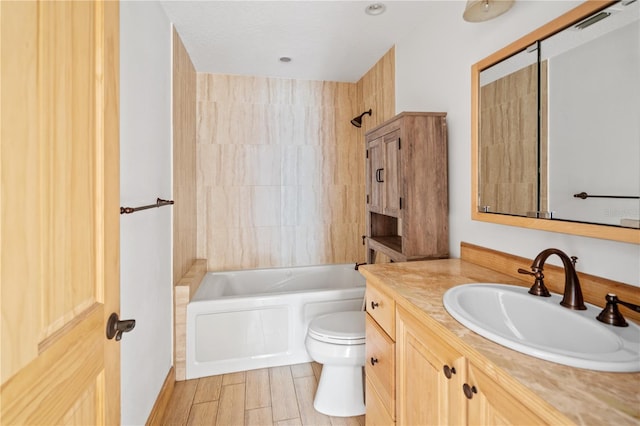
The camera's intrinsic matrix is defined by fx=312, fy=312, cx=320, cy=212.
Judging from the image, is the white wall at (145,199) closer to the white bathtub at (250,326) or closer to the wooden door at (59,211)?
the white bathtub at (250,326)

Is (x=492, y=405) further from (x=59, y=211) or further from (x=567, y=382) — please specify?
(x=59, y=211)

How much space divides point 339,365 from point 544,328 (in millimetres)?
1159

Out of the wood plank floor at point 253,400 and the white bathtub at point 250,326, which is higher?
the white bathtub at point 250,326

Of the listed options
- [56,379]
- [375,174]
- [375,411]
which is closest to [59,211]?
[56,379]

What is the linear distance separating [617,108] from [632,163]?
0.17 m

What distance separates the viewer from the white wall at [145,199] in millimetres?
1361

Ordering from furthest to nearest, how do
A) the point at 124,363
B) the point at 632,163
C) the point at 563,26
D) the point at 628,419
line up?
the point at 124,363
the point at 563,26
the point at 632,163
the point at 628,419

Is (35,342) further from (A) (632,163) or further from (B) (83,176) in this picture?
(A) (632,163)

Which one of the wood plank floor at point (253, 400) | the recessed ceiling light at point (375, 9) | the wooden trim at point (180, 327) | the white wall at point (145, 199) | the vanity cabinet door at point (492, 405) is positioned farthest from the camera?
the wooden trim at point (180, 327)

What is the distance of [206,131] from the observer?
9.89ft

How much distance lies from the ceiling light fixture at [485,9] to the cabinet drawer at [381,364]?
141 cm

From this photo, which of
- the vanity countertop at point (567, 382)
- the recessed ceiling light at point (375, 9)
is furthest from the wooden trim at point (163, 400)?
the recessed ceiling light at point (375, 9)

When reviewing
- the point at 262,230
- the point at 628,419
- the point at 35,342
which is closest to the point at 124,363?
the point at 35,342

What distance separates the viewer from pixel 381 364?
1.33m
